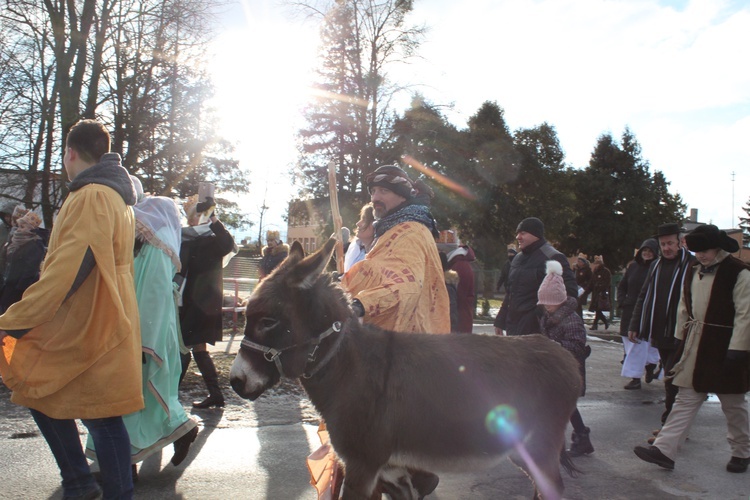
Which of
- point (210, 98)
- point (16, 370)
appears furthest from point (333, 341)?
point (210, 98)

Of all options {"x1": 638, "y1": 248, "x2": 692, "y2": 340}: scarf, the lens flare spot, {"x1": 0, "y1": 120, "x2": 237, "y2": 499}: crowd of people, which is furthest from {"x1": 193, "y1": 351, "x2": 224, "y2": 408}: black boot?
{"x1": 638, "y1": 248, "x2": 692, "y2": 340}: scarf

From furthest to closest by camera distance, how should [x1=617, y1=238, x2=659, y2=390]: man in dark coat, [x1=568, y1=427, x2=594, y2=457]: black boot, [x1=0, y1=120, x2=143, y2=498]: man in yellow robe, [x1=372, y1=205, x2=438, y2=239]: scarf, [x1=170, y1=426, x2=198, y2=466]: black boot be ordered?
[x1=617, y1=238, x2=659, y2=390]: man in dark coat
[x1=568, y1=427, x2=594, y2=457]: black boot
[x1=170, y1=426, x2=198, y2=466]: black boot
[x1=372, y1=205, x2=438, y2=239]: scarf
[x1=0, y1=120, x2=143, y2=498]: man in yellow robe

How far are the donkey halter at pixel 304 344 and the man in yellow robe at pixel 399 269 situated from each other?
0.76ft

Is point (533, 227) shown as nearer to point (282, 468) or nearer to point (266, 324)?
point (282, 468)

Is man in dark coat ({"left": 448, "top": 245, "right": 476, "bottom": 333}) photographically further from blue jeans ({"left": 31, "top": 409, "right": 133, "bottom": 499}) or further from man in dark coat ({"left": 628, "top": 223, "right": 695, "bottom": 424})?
blue jeans ({"left": 31, "top": 409, "right": 133, "bottom": 499})

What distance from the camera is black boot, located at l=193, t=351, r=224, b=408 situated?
19.8 feet

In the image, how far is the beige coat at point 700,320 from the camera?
484 cm

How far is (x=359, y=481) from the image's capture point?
2709 millimetres

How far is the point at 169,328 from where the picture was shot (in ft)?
13.5

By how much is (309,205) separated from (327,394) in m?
29.8

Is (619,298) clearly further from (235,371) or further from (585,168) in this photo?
(585,168)

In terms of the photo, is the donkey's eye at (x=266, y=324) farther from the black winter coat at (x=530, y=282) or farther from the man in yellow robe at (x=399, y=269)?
the black winter coat at (x=530, y=282)

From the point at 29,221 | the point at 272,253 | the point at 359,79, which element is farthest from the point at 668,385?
the point at 359,79

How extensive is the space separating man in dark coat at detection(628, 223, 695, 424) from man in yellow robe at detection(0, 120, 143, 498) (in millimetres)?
5257
